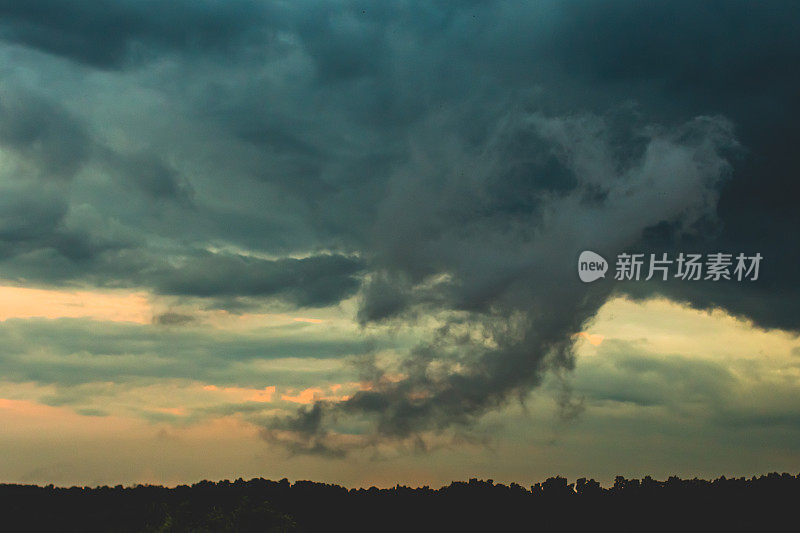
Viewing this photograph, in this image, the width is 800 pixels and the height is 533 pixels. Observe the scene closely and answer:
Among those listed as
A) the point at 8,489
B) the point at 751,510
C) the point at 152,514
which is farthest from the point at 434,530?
the point at 8,489

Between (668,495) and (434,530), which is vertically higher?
(668,495)

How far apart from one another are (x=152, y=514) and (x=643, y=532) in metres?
87.9

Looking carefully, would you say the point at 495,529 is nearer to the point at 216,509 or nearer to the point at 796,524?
the point at 796,524

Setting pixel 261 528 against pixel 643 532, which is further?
pixel 643 532

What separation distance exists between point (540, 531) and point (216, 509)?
80212mm

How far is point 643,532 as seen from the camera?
509 ft

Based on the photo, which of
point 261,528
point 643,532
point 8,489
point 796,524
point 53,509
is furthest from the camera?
point 8,489

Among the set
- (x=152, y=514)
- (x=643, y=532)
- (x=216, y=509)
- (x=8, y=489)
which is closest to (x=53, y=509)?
(x=8, y=489)

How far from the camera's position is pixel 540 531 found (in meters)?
167

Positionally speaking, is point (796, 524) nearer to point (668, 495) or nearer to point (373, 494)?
point (668, 495)

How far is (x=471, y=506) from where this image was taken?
184 meters

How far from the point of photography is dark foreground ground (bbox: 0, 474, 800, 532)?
153 m

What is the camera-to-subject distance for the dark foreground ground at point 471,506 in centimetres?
15288

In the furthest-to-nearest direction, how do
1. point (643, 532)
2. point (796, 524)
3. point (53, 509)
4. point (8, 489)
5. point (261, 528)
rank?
point (8, 489), point (53, 509), point (643, 532), point (796, 524), point (261, 528)
